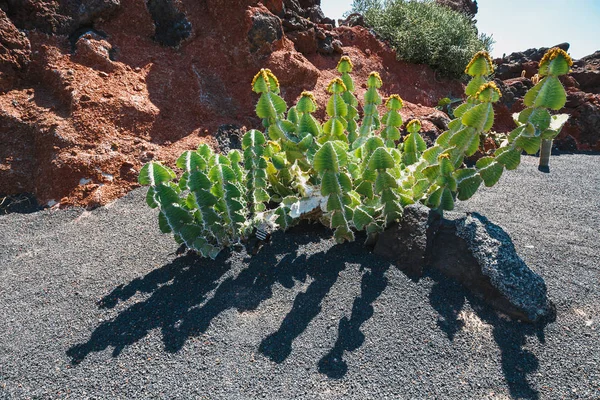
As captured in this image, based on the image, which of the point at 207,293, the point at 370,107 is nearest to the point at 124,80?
the point at 370,107

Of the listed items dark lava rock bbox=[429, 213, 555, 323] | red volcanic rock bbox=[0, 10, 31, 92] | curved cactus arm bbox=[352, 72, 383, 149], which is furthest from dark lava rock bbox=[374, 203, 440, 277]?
red volcanic rock bbox=[0, 10, 31, 92]

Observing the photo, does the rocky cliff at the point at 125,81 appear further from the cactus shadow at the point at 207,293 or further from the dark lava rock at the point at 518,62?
the dark lava rock at the point at 518,62

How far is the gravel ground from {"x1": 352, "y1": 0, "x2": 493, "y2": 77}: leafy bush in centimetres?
460

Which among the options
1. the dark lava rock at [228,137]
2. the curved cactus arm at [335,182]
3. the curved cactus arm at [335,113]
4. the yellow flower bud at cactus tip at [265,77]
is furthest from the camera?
the dark lava rock at [228,137]

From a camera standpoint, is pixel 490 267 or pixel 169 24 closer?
pixel 490 267

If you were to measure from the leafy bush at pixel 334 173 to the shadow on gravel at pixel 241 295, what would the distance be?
0.49 feet

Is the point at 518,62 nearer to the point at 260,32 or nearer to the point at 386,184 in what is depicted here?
the point at 260,32

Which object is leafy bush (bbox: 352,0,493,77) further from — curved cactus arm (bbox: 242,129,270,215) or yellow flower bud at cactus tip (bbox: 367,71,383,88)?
curved cactus arm (bbox: 242,129,270,215)

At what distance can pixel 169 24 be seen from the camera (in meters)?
5.05

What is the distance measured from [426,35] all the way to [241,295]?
5930 mm

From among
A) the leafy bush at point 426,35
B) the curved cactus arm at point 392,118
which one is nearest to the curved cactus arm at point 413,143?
the curved cactus arm at point 392,118

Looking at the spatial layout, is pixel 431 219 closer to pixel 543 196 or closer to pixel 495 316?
pixel 495 316

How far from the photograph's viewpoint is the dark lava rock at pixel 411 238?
2.40 meters

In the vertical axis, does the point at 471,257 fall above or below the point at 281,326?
above
